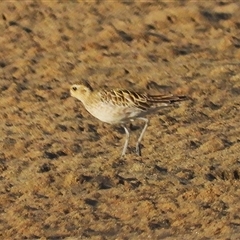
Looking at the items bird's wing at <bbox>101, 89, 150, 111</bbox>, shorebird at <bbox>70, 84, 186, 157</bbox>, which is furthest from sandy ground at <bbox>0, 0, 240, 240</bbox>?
bird's wing at <bbox>101, 89, 150, 111</bbox>

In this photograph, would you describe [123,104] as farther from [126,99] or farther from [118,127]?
[118,127]

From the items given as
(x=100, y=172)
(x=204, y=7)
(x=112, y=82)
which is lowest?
(x=204, y=7)

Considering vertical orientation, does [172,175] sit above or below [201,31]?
above

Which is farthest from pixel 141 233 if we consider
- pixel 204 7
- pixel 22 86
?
pixel 204 7

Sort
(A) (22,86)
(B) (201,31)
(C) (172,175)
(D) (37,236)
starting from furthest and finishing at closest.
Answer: (B) (201,31)
(A) (22,86)
(C) (172,175)
(D) (37,236)

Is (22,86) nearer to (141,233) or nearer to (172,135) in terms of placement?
(172,135)

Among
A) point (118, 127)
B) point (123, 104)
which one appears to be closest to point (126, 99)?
point (123, 104)
